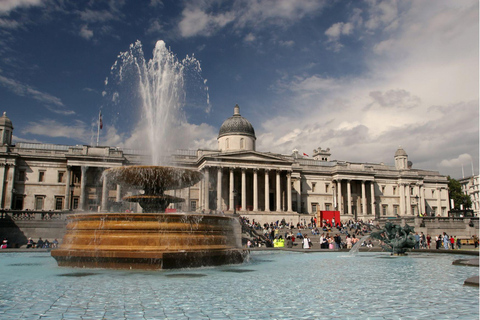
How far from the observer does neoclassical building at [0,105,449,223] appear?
5178cm

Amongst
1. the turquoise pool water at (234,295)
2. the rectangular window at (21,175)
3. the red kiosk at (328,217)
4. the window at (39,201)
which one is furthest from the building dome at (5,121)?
the turquoise pool water at (234,295)

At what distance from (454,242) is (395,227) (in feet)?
52.9

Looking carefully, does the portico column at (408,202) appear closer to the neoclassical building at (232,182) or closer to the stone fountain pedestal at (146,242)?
the neoclassical building at (232,182)

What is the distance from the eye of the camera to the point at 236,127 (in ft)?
196

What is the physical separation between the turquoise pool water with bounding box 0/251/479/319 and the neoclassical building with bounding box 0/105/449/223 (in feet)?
117

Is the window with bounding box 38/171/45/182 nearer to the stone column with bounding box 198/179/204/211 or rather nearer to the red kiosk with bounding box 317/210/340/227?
the stone column with bounding box 198/179/204/211

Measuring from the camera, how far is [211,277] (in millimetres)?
10672

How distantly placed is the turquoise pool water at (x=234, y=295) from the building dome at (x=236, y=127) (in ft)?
158

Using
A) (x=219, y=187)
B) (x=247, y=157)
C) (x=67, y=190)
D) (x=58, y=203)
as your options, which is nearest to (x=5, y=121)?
(x=67, y=190)

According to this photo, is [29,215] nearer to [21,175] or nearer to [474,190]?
[21,175]

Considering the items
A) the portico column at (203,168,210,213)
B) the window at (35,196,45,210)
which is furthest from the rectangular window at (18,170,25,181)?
the portico column at (203,168,210,213)

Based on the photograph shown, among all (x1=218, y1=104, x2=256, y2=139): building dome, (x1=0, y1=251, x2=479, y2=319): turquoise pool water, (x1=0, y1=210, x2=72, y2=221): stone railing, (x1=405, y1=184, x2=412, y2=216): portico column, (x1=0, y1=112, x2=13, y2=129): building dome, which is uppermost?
(x1=218, y1=104, x2=256, y2=139): building dome

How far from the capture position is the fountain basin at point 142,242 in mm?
12328

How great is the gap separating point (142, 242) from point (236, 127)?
156ft
